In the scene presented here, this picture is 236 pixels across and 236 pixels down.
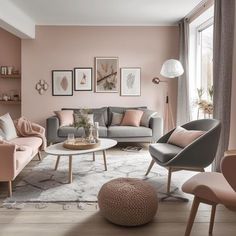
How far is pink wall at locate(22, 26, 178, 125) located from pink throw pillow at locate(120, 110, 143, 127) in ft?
2.45

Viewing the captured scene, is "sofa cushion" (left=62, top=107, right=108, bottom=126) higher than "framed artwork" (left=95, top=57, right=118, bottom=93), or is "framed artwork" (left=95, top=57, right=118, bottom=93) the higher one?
"framed artwork" (left=95, top=57, right=118, bottom=93)

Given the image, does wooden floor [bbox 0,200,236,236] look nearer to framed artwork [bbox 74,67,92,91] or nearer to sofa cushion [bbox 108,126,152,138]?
sofa cushion [bbox 108,126,152,138]

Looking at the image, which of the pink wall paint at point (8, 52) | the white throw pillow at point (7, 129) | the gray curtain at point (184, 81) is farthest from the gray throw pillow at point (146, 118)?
the pink wall paint at point (8, 52)

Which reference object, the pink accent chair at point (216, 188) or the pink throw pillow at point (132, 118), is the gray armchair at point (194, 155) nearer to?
the pink accent chair at point (216, 188)

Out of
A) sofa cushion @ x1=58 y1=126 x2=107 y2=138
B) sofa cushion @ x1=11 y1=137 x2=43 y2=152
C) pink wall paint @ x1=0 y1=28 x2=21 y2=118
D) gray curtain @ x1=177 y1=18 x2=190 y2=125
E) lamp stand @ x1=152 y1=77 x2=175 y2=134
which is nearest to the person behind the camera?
sofa cushion @ x1=11 y1=137 x2=43 y2=152

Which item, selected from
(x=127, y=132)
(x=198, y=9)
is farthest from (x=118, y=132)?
(x=198, y=9)

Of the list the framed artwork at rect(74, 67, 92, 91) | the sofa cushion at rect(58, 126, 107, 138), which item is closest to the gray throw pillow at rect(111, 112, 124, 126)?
the sofa cushion at rect(58, 126, 107, 138)

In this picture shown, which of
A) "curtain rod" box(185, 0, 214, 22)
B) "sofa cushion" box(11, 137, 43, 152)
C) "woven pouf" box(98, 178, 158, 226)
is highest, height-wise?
"curtain rod" box(185, 0, 214, 22)

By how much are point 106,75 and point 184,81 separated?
5.79 ft

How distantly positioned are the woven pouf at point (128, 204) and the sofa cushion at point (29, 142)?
1.90m

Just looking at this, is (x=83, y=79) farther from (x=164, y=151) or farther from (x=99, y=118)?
(x=164, y=151)

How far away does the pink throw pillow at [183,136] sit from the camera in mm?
3460

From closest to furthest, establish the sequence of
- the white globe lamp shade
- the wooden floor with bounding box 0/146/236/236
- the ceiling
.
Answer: the wooden floor with bounding box 0/146/236/236 → the ceiling → the white globe lamp shade

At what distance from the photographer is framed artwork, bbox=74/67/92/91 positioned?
6621 mm
